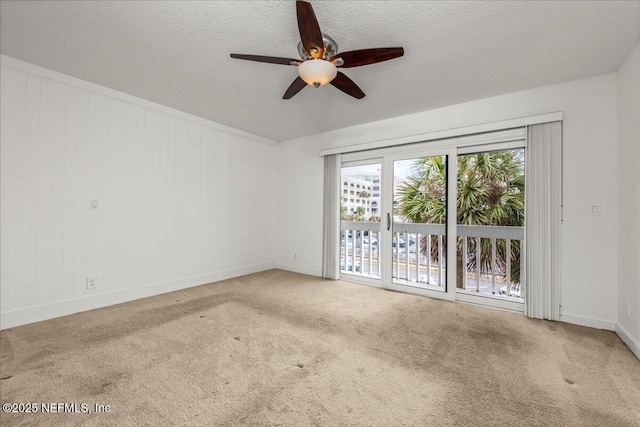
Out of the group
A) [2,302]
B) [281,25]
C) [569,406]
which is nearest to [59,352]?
[2,302]

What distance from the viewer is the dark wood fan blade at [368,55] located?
1.90 m

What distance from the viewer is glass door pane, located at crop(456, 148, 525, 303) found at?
319 cm

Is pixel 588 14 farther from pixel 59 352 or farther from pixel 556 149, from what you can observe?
pixel 59 352

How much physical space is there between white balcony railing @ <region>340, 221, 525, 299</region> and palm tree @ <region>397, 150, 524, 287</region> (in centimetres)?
2

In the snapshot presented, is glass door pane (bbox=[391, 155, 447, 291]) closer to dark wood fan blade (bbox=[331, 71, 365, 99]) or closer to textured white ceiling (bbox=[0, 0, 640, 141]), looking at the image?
textured white ceiling (bbox=[0, 0, 640, 141])

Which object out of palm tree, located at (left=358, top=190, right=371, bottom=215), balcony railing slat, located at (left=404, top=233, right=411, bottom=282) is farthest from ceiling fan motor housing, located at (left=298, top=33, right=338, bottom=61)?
balcony railing slat, located at (left=404, top=233, right=411, bottom=282)

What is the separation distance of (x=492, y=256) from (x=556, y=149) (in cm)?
A: 140

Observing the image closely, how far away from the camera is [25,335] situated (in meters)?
2.32

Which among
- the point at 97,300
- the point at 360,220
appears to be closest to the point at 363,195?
the point at 360,220

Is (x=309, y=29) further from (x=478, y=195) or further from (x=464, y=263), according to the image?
(x=464, y=263)

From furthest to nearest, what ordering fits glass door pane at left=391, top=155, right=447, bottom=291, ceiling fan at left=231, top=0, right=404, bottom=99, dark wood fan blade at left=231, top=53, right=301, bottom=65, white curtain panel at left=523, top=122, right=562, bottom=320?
1. glass door pane at left=391, top=155, right=447, bottom=291
2. white curtain panel at left=523, top=122, right=562, bottom=320
3. dark wood fan blade at left=231, top=53, right=301, bottom=65
4. ceiling fan at left=231, top=0, right=404, bottom=99

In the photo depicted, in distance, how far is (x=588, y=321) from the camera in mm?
2639

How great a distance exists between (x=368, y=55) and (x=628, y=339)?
3.14 m

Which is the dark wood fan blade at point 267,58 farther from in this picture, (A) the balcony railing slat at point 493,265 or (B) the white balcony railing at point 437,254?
(A) the balcony railing slat at point 493,265
